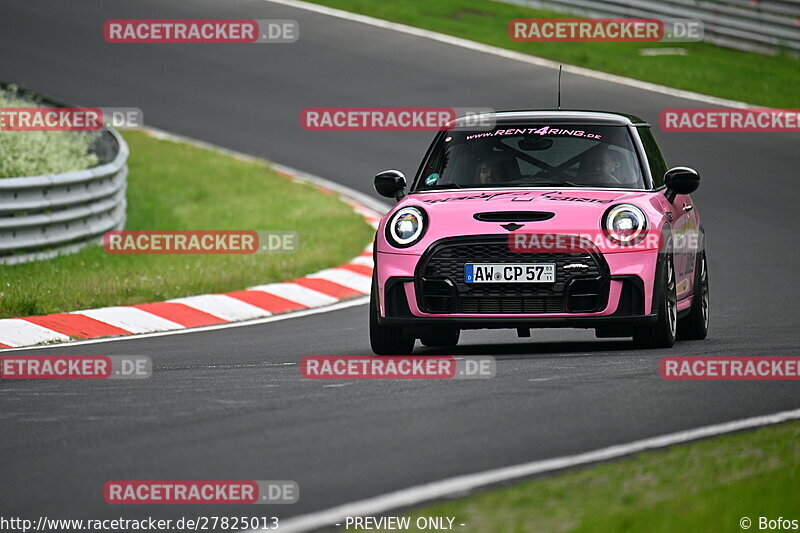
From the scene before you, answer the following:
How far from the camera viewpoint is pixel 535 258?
8.64 m

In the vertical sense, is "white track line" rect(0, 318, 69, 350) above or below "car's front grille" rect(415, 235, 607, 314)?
below

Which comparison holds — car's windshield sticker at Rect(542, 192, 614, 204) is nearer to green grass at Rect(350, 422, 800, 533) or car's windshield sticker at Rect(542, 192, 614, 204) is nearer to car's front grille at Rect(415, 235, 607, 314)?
car's front grille at Rect(415, 235, 607, 314)

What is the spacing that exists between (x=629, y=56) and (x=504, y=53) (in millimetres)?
2176

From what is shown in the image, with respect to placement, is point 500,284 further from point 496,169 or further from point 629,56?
point 629,56

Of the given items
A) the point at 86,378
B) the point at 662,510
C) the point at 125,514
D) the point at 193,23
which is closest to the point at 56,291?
the point at 86,378

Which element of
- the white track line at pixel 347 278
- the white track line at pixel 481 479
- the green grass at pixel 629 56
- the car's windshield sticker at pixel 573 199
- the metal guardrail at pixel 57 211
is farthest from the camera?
the green grass at pixel 629 56

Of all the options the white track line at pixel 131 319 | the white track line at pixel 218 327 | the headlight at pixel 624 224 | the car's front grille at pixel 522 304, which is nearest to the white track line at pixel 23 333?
the white track line at pixel 218 327

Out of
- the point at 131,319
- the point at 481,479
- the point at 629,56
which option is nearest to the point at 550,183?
the point at 131,319

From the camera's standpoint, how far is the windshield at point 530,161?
31.5 ft

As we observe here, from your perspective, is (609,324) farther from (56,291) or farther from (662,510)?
(56,291)

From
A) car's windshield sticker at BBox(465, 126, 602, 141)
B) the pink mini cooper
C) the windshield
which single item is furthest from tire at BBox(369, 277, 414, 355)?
car's windshield sticker at BBox(465, 126, 602, 141)

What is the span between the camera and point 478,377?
7.75m

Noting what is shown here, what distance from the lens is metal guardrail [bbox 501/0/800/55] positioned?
85.3 feet

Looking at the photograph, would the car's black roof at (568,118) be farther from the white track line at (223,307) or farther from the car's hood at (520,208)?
the white track line at (223,307)
